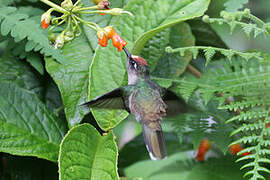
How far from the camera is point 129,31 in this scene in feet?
4.14

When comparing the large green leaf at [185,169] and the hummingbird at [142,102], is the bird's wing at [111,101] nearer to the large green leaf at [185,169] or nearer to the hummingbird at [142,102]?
the hummingbird at [142,102]

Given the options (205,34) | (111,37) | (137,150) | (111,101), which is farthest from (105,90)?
(205,34)

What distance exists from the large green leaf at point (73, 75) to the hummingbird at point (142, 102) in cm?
16

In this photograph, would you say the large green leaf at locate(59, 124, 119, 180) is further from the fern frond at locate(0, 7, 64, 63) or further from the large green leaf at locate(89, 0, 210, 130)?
the fern frond at locate(0, 7, 64, 63)

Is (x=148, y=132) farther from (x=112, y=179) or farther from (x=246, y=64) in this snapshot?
(x=246, y=64)

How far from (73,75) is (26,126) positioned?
233 millimetres

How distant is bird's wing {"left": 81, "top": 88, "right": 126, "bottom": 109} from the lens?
40.8 inches

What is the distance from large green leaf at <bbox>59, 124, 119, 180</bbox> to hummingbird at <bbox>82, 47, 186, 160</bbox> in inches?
4.0

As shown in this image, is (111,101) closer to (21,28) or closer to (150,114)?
(150,114)

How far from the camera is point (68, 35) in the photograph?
108 cm

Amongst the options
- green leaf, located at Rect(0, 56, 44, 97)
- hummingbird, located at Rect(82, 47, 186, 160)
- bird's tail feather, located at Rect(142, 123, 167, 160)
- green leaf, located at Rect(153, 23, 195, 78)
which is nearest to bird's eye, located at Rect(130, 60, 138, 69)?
hummingbird, located at Rect(82, 47, 186, 160)

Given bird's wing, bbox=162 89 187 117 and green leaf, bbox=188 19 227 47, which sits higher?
green leaf, bbox=188 19 227 47

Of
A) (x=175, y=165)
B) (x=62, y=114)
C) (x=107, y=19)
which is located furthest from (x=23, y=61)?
(x=175, y=165)

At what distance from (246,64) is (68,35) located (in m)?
0.58
